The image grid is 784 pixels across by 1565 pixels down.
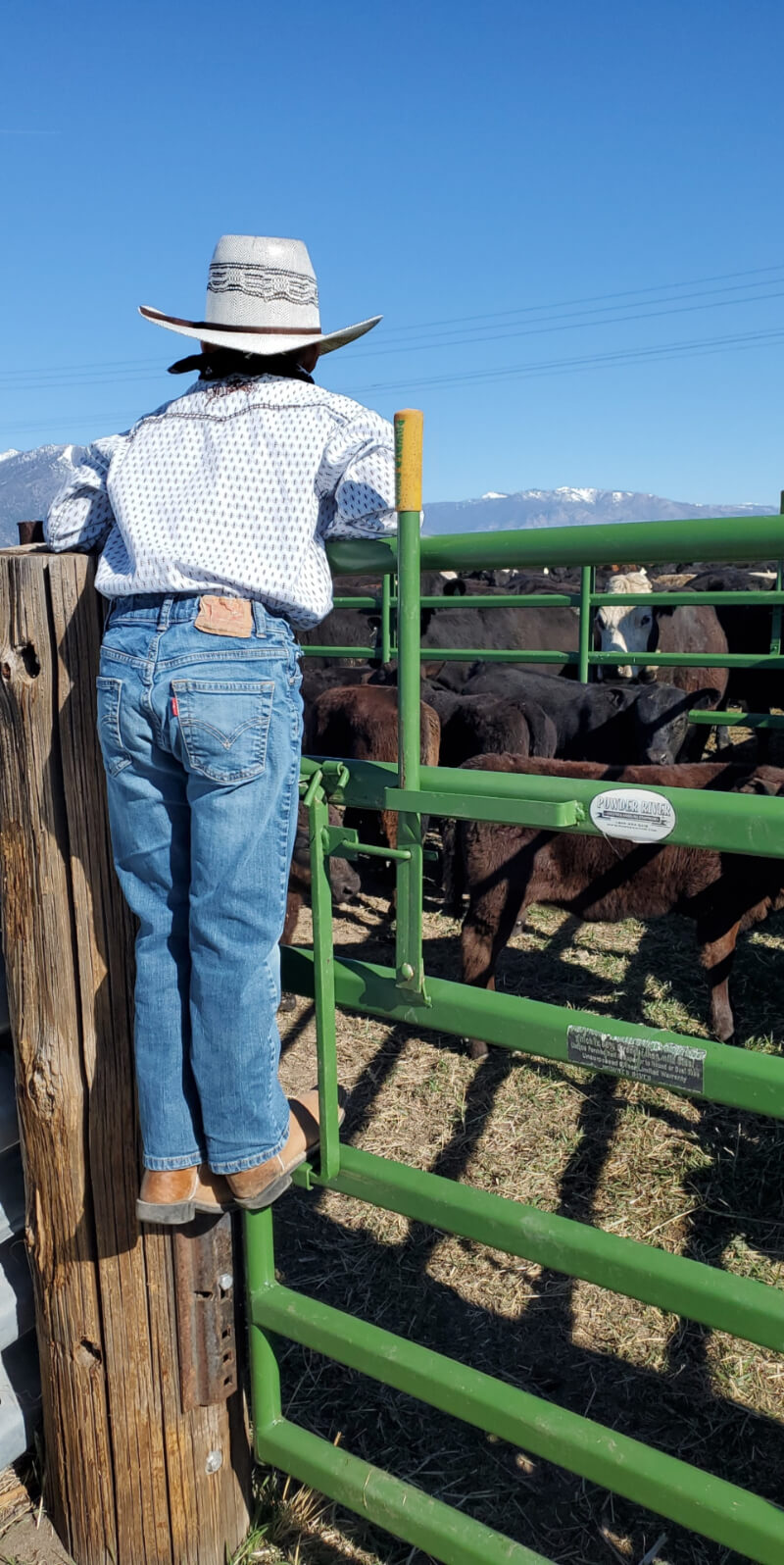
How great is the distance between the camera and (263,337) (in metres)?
1.90

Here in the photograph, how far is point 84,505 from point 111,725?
468 mm

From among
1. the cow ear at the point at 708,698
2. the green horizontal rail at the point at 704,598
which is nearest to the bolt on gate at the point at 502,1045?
the green horizontal rail at the point at 704,598

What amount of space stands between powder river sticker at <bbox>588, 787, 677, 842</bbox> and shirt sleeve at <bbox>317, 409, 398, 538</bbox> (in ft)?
1.97

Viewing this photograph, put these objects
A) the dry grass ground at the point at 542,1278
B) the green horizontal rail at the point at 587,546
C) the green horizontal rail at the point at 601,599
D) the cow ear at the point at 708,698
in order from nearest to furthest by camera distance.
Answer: the green horizontal rail at the point at 587,546
the dry grass ground at the point at 542,1278
the green horizontal rail at the point at 601,599
the cow ear at the point at 708,698

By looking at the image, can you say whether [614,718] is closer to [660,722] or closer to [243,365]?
[660,722]

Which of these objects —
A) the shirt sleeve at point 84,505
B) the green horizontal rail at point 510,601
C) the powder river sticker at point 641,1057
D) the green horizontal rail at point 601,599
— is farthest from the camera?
the green horizontal rail at point 510,601

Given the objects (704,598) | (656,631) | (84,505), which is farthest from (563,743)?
(84,505)

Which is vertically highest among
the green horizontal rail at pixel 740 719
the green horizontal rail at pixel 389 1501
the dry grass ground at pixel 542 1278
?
the green horizontal rail at pixel 740 719

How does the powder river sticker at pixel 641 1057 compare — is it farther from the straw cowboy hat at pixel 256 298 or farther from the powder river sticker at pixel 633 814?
the straw cowboy hat at pixel 256 298

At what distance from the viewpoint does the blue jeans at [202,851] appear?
173 cm

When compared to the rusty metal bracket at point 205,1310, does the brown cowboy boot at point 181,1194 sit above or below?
above

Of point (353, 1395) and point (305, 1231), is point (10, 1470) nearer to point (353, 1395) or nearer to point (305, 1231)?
point (353, 1395)

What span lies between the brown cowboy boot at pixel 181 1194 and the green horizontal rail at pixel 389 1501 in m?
0.58

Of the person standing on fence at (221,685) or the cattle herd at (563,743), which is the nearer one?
the person standing on fence at (221,685)
